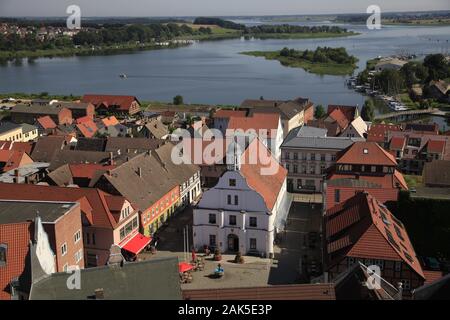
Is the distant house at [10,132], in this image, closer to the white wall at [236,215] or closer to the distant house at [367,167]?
the white wall at [236,215]

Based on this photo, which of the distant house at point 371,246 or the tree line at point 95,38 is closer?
the distant house at point 371,246

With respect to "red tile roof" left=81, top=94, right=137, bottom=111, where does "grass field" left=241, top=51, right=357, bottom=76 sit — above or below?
above

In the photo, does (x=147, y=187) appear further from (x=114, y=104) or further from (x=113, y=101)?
(x=113, y=101)

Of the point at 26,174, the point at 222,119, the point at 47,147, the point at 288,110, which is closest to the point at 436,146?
the point at 288,110

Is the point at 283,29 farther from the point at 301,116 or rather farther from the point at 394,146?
the point at 394,146

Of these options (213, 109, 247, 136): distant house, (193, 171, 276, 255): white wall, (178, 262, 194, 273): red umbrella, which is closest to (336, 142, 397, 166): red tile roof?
(193, 171, 276, 255): white wall

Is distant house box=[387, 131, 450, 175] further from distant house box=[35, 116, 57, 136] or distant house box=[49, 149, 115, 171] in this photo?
distant house box=[35, 116, 57, 136]

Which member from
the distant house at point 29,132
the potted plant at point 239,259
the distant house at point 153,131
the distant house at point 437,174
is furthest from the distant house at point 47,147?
the distant house at point 437,174
